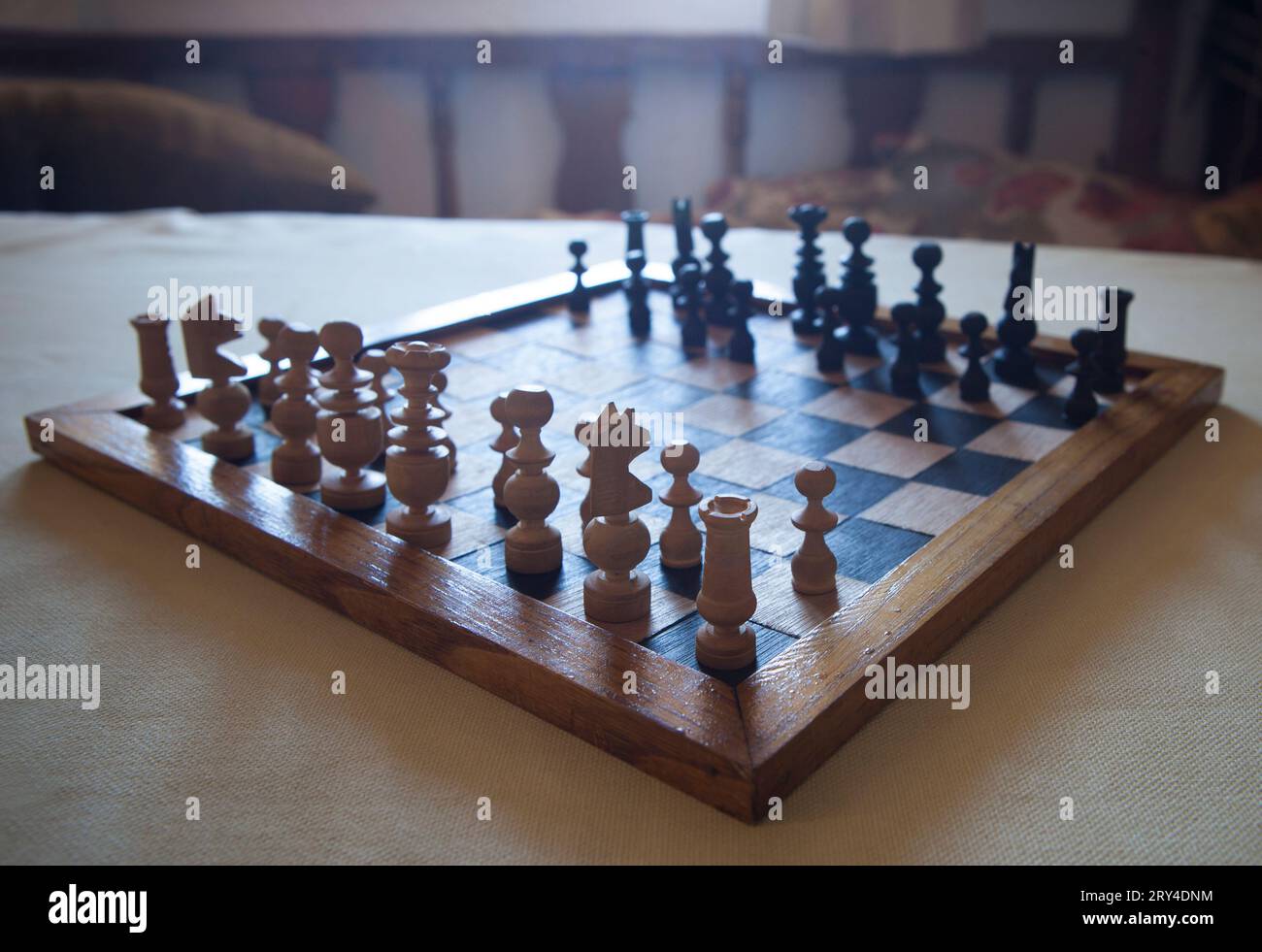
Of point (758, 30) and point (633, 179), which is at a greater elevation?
point (758, 30)

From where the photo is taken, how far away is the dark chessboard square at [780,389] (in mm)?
1697

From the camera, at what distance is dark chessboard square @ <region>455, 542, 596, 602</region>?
118 centimetres

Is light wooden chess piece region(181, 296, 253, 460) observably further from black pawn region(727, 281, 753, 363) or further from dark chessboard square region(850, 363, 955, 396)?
dark chessboard square region(850, 363, 955, 396)

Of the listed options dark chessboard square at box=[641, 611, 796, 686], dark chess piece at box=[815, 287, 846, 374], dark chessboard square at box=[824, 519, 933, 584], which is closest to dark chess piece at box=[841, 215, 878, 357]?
dark chess piece at box=[815, 287, 846, 374]

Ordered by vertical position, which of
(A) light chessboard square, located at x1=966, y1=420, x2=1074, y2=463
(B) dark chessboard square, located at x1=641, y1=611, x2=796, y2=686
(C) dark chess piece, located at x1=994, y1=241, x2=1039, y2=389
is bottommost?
(B) dark chessboard square, located at x1=641, y1=611, x2=796, y2=686

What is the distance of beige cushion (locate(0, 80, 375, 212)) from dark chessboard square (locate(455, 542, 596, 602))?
3407 millimetres

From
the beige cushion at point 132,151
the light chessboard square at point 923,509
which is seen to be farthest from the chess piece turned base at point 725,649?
the beige cushion at point 132,151

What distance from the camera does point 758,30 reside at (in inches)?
170

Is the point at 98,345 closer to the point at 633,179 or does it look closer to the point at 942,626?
the point at 942,626

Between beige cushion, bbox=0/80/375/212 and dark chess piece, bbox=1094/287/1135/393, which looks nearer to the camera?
dark chess piece, bbox=1094/287/1135/393
